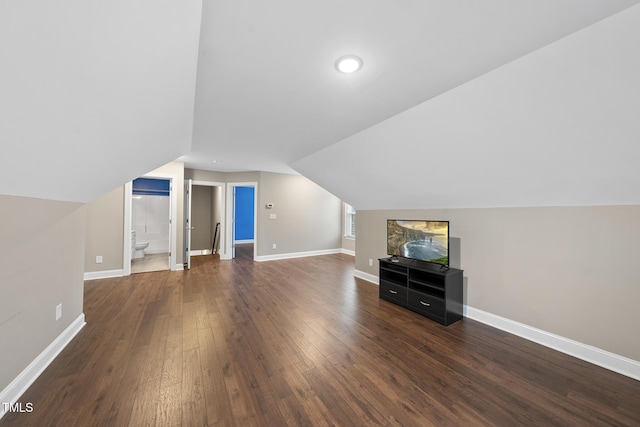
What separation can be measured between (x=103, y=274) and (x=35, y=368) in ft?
10.9

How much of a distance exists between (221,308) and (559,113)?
4.02 metres

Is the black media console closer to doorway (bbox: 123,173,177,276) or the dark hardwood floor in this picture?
the dark hardwood floor

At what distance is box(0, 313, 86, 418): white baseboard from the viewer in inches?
64.1

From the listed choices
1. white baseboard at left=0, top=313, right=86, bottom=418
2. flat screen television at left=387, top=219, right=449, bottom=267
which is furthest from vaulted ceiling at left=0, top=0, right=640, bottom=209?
white baseboard at left=0, top=313, right=86, bottom=418

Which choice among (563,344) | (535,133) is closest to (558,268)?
(563,344)

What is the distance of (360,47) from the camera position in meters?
1.50

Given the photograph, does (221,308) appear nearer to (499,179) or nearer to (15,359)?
(15,359)

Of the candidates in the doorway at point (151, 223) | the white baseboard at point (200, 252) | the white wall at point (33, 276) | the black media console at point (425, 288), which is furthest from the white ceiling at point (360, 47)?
the white baseboard at point (200, 252)

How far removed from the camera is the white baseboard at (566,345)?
6.59 ft

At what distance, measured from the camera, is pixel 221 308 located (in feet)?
10.9

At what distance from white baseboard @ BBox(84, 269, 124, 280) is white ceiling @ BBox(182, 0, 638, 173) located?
4.24 meters

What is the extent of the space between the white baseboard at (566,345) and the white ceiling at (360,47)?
263 centimetres

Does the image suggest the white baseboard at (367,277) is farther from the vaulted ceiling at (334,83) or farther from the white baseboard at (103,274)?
the white baseboard at (103,274)

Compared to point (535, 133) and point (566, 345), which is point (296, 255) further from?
point (535, 133)
